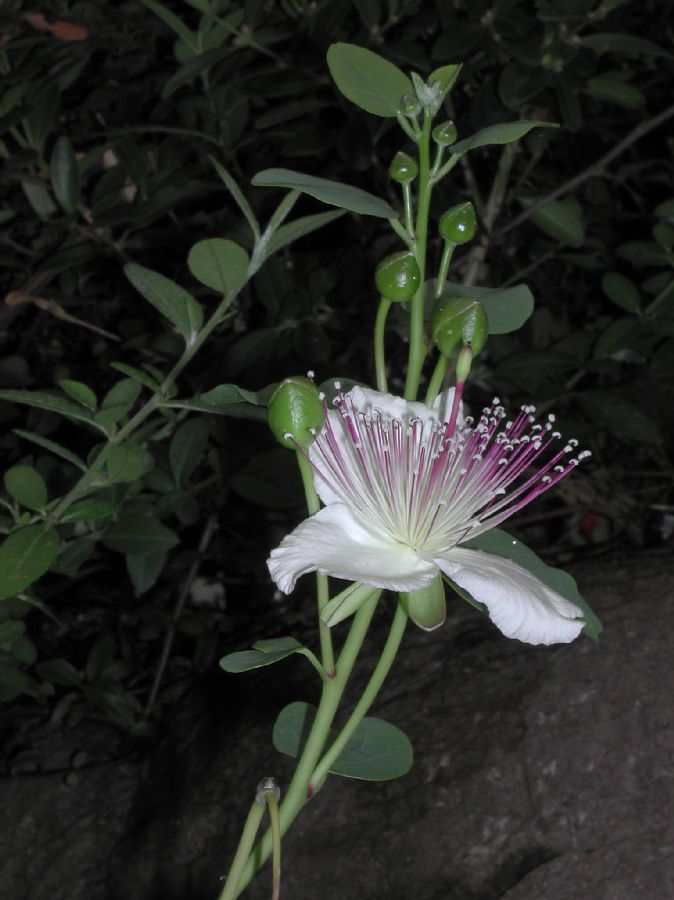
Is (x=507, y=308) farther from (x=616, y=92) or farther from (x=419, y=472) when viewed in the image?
(x=616, y=92)

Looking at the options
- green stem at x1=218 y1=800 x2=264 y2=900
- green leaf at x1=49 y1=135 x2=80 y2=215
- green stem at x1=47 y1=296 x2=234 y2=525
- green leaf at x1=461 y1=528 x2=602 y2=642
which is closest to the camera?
green stem at x1=218 y1=800 x2=264 y2=900

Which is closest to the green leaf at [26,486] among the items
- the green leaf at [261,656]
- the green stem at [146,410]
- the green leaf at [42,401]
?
the green stem at [146,410]

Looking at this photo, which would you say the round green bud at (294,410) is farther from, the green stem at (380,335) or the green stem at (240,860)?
the green stem at (240,860)

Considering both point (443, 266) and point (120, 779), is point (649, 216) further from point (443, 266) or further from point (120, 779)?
point (120, 779)

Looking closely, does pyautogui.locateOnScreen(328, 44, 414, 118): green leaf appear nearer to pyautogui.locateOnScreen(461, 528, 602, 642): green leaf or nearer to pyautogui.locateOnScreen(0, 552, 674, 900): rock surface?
pyautogui.locateOnScreen(461, 528, 602, 642): green leaf

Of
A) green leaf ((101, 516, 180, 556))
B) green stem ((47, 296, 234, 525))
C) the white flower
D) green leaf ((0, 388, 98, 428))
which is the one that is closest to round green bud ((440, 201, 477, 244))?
the white flower
